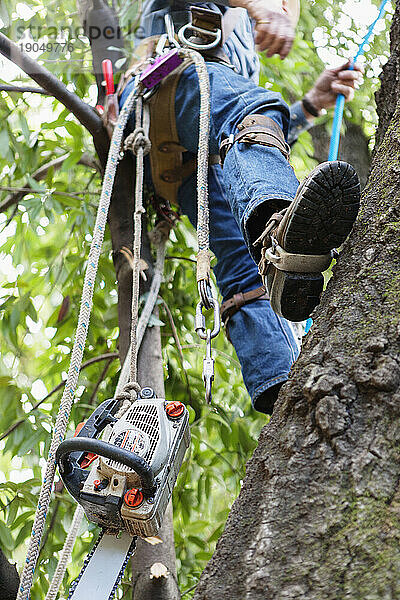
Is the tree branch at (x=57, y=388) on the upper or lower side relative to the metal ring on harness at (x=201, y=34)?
lower

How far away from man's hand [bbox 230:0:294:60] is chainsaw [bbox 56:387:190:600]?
1.10m

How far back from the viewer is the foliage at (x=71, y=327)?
2.46 meters

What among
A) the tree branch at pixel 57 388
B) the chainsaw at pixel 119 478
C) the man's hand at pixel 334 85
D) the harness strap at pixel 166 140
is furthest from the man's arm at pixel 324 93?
the chainsaw at pixel 119 478

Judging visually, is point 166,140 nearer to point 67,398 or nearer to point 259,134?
point 259,134

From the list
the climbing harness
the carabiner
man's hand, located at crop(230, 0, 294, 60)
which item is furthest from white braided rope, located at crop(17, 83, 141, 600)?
man's hand, located at crop(230, 0, 294, 60)

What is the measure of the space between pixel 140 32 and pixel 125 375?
135cm

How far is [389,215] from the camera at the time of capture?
1.17m

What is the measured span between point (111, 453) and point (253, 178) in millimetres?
684

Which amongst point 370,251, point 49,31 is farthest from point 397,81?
point 49,31

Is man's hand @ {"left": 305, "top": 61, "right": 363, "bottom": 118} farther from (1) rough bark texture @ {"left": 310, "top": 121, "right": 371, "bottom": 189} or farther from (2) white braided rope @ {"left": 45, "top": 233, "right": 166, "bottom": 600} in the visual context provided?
(1) rough bark texture @ {"left": 310, "top": 121, "right": 371, "bottom": 189}

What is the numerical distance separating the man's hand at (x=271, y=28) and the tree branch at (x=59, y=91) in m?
0.62

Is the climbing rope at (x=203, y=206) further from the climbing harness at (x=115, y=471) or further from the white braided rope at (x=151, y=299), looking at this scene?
the white braided rope at (x=151, y=299)

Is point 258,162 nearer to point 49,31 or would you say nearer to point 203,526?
point 203,526

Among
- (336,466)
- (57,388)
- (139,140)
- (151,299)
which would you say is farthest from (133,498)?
(57,388)
